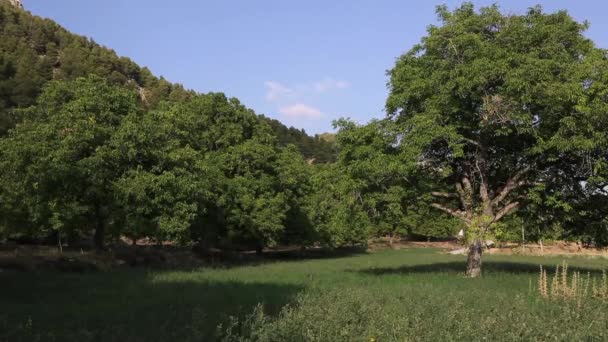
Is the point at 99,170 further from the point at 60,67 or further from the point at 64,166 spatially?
the point at 60,67

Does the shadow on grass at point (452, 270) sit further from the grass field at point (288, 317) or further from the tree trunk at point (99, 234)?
the tree trunk at point (99, 234)

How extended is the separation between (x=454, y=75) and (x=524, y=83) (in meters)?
3.22

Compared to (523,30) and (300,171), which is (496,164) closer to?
(523,30)

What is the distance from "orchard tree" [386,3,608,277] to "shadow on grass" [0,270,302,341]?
1193 centimetres

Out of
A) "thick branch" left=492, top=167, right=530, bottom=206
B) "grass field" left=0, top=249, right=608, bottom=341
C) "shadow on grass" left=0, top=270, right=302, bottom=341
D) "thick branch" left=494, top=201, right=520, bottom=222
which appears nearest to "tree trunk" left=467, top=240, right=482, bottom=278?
"thick branch" left=494, top=201, right=520, bottom=222

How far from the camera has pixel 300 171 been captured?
5728cm

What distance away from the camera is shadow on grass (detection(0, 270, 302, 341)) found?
985 centimetres

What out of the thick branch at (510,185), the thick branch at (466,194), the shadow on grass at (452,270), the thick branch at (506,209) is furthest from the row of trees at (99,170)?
the thick branch at (506,209)

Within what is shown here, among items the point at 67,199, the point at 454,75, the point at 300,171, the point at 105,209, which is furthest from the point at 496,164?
the point at 300,171

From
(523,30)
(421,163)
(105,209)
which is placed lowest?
(105,209)

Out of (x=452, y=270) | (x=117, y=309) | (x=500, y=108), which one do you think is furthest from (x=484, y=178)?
(x=117, y=309)

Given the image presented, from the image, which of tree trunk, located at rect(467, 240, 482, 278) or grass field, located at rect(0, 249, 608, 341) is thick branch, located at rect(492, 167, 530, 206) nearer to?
tree trunk, located at rect(467, 240, 482, 278)

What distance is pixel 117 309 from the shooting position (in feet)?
45.5

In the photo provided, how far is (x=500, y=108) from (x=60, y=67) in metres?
140
